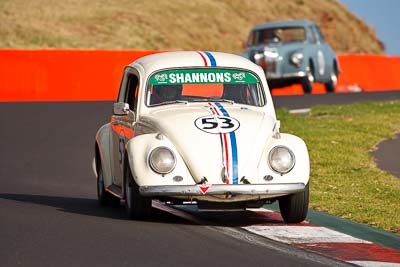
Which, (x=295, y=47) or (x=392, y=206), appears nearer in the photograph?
(x=392, y=206)

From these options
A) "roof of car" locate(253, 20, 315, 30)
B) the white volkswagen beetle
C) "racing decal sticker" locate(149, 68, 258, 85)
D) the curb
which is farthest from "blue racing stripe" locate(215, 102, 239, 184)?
"roof of car" locate(253, 20, 315, 30)

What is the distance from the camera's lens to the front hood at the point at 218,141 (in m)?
9.97

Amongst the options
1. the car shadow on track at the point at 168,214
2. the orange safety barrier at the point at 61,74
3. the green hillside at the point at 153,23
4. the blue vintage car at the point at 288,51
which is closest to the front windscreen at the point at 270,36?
the blue vintage car at the point at 288,51

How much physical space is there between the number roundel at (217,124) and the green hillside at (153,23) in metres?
30.9

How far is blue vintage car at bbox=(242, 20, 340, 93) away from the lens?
2984cm

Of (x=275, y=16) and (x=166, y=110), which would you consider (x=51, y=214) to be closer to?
(x=166, y=110)

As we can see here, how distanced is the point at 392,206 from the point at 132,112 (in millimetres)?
2515

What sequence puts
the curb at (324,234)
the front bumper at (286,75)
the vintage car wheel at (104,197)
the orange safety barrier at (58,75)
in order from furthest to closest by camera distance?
the front bumper at (286,75) < the orange safety barrier at (58,75) < the vintage car wheel at (104,197) < the curb at (324,234)

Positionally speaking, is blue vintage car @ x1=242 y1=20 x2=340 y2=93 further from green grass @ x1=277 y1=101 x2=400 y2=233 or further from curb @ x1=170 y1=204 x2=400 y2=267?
curb @ x1=170 y1=204 x2=400 y2=267

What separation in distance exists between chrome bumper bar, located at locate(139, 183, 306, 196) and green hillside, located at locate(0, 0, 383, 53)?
103 ft

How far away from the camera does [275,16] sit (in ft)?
190

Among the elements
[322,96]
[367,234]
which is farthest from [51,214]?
[322,96]

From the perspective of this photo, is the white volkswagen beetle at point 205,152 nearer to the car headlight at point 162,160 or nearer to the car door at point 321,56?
the car headlight at point 162,160

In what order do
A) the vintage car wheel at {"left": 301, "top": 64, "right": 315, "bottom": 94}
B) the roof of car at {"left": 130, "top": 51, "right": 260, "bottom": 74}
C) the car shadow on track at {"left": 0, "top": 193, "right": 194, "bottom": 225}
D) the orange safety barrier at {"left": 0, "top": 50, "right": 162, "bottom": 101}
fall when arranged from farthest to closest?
1. the vintage car wheel at {"left": 301, "top": 64, "right": 315, "bottom": 94}
2. the orange safety barrier at {"left": 0, "top": 50, "right": 162, "bottom": 101}
3. the roof of car at {"left": 130, "top": 51, "right": 260, "bottom": 74}
4. the car shadow on track at {"left": 0, "top": 193, "right": 194, "bottom": 225}
